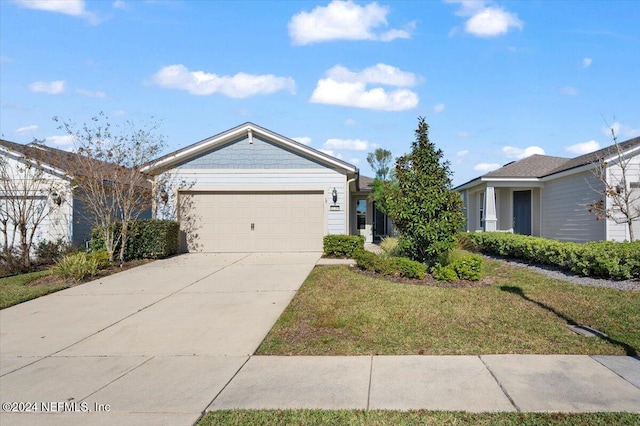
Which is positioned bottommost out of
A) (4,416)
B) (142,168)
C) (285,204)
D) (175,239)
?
(4,416)

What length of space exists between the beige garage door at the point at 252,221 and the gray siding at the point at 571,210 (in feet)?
28.0

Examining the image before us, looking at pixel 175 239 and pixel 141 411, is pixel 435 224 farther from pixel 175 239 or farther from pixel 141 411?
pixel 175 239

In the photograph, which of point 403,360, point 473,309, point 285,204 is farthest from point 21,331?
point 285,204

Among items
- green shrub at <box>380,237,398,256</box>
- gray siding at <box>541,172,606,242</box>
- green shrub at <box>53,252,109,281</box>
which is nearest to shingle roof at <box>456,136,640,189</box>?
gray siding at <box>541,172,606,242</box>

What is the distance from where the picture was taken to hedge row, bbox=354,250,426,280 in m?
9.38

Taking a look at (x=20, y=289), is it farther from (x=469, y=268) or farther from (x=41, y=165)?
(x=469, y=268)

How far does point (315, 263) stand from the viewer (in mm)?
12383

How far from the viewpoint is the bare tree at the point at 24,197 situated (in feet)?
42.3

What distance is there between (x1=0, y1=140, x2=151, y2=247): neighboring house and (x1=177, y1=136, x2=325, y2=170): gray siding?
12.1 ft

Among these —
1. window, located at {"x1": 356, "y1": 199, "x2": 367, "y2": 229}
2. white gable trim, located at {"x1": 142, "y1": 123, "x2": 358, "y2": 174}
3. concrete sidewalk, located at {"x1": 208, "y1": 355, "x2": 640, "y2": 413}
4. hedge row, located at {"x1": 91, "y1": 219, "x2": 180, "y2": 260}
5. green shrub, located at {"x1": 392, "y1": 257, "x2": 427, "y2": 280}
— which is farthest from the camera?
window, located at {"x1": 356, "y1": 199, "x2": 367, "y2": 229}

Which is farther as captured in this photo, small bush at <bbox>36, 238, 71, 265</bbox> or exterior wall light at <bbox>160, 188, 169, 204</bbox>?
exterior wall light at <bbox>160, 188, 169, 204</bbox>

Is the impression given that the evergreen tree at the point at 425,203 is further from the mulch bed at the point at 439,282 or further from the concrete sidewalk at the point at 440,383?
the concrete sidewalk at the point at 440,383

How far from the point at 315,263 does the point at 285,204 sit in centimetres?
397

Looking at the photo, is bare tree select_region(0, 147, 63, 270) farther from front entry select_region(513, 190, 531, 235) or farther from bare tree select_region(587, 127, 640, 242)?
front entry select_region(513, 190, 531, 235)
